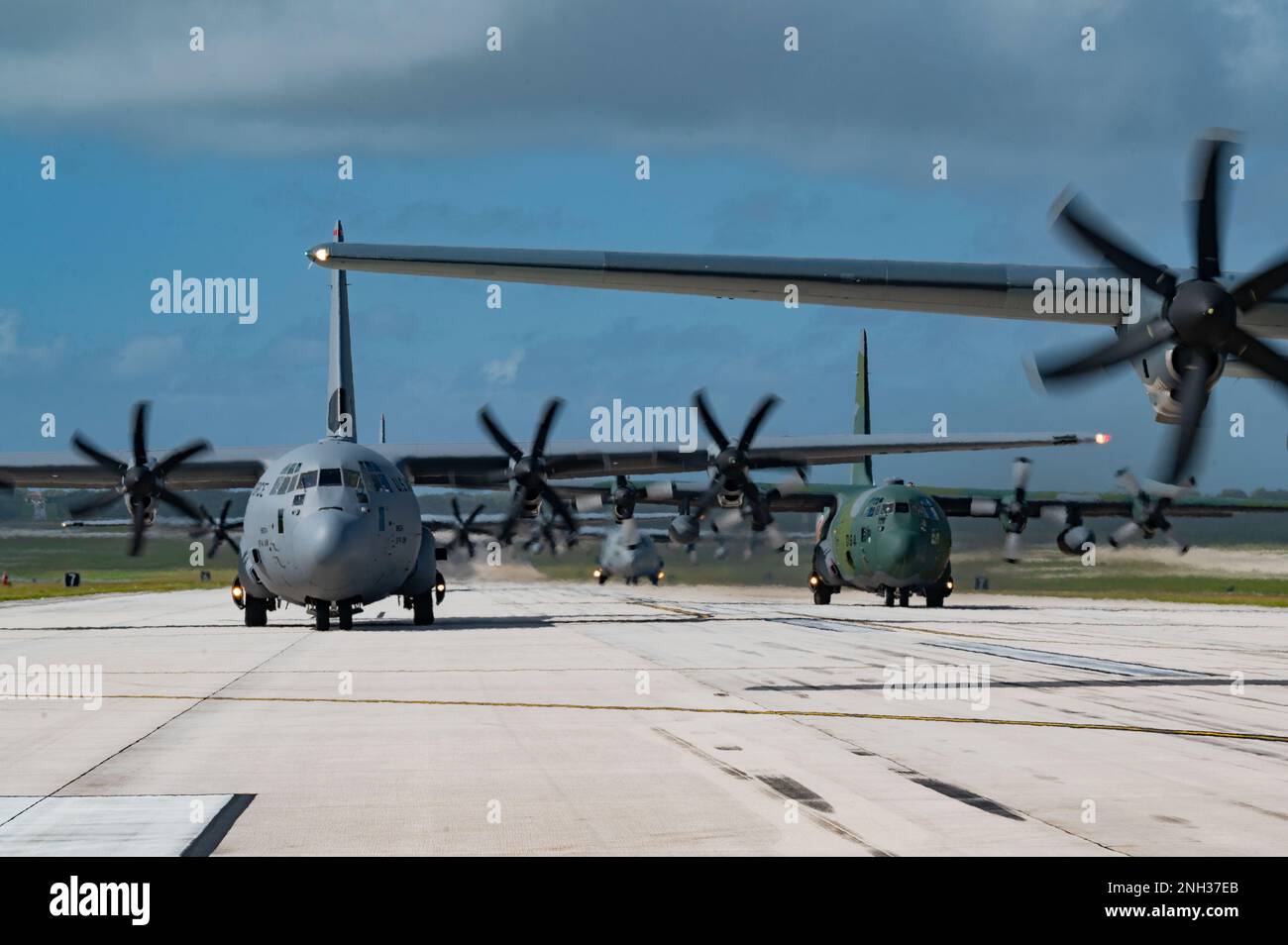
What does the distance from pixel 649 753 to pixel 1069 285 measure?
327 inches

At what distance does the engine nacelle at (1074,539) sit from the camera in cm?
5112

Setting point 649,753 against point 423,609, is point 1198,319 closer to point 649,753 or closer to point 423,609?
point 649,753

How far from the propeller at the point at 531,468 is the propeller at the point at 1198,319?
63.1ft

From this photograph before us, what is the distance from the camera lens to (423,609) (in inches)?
1278

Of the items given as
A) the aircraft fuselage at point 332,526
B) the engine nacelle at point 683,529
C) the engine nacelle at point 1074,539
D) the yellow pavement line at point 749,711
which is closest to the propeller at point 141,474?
the aircraft fuselage at point 332,526

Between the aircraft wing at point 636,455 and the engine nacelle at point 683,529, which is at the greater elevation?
the aircraft wing at point 636,455

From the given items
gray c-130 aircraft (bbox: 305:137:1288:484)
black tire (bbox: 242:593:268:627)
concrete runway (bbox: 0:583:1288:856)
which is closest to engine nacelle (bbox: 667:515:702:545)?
black tire (bbox: 242:593:268:627)

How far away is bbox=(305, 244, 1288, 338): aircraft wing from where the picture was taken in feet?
51.0

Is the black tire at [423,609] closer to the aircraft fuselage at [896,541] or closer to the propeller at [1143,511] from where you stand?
the aircraft fuselage at [896,541]

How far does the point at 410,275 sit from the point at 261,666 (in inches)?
292

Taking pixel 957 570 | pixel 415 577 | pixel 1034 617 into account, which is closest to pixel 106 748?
pixel 415 577

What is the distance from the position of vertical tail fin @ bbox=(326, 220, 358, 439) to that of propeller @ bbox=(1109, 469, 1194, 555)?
3006 centimetres

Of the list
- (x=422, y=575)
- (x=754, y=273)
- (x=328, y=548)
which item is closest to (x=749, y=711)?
(x=754, y=273)
